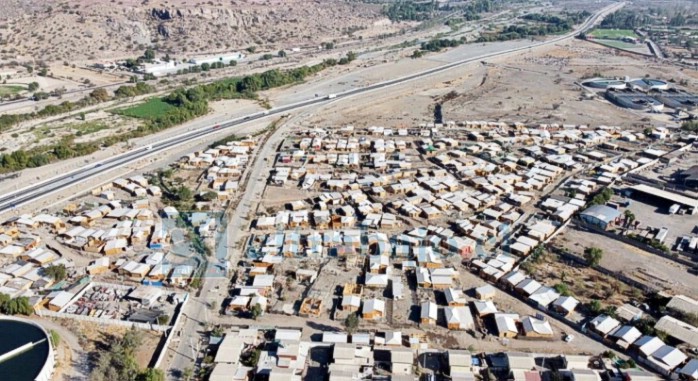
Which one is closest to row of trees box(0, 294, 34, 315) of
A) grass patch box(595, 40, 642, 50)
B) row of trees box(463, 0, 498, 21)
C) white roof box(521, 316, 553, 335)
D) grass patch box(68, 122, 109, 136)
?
white roof box(521, 316, 553, 335)

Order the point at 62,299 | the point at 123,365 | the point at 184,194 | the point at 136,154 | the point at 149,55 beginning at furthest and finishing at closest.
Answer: the point at 149,55 → the point at 136,154 → the point at 184,194 → the point at 62,299 → the point at 123,365

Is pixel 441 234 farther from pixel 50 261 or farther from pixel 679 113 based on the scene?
pixel 679 113

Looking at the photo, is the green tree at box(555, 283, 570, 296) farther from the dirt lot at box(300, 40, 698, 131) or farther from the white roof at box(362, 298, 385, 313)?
the dirt lot at box(300, 40, 698, 131)

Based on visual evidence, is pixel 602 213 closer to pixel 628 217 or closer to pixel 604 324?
pixel 628 217

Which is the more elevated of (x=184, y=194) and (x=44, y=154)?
(x=44, y=154)

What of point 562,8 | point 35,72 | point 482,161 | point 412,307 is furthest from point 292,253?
point 562,8

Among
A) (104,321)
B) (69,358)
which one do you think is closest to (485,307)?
(104,321)
